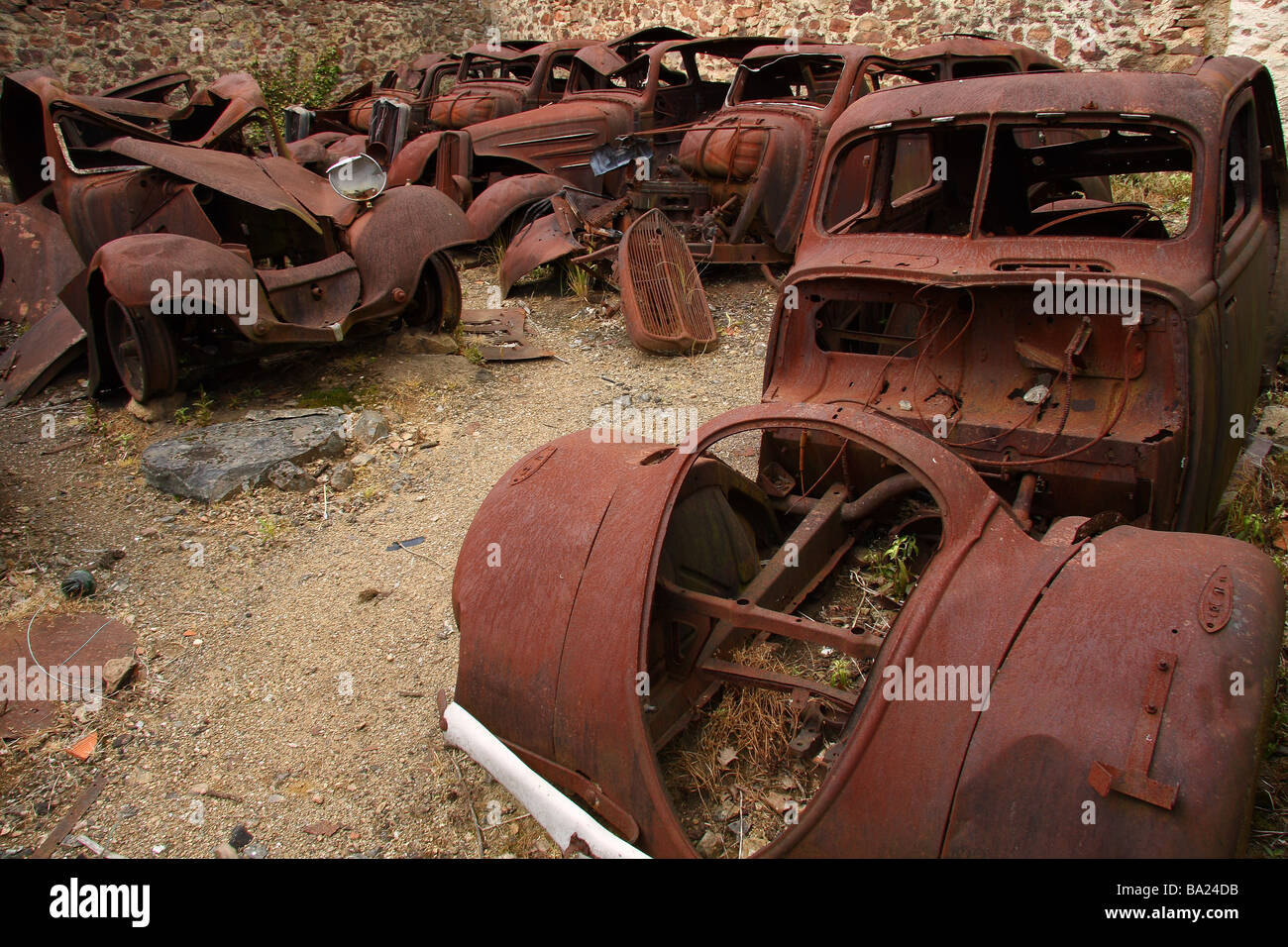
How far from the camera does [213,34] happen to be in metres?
13.1

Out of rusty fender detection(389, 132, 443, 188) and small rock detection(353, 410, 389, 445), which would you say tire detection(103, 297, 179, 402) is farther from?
rusty fender detection(389, 132, 443, 188)

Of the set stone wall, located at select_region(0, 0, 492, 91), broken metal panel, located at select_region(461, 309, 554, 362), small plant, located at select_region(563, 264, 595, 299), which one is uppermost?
stone wall, located at select_region(0, 0, 492, 91)

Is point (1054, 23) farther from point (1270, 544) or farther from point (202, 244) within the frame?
point (202, 244)

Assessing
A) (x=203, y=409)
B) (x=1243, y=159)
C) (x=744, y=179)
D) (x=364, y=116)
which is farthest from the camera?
(x=364, y=116)

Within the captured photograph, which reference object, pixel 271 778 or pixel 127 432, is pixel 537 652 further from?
pixel 127 432

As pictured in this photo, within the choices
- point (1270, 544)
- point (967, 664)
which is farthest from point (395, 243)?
point (1270, 544)

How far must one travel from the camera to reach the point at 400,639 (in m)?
3.19

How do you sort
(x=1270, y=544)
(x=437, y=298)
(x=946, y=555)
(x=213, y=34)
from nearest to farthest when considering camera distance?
(x=946, y=555), (x=1270, y=544), (x=437, y=298), (x=213, y=34)

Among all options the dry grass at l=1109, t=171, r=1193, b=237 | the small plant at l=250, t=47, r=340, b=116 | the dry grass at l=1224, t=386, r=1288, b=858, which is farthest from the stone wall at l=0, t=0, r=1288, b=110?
the dry grass at l=1224, t=386, r=1288, b=858

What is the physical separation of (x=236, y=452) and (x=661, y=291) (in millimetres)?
2970

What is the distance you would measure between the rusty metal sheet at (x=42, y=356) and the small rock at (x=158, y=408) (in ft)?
3.28

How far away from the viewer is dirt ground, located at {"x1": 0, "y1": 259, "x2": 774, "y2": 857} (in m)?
2.45

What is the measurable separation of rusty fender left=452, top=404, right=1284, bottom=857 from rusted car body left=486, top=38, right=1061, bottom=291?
4761 mm
